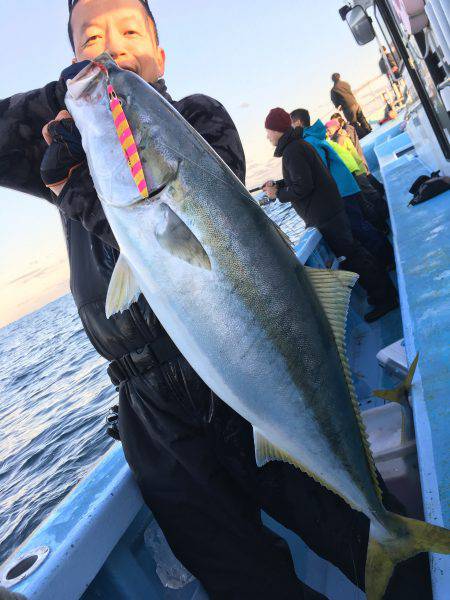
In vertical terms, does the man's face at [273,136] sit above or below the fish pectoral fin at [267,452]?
above

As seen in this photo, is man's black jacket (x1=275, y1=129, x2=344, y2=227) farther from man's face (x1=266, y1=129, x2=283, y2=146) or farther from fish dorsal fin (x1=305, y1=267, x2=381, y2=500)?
fish dorsal fin (x1=305, y1=267, x2=381, y2=500)

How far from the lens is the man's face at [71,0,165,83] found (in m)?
2.00

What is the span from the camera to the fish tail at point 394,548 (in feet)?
5.44

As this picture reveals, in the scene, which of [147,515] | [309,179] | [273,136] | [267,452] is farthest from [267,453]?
[273,136]

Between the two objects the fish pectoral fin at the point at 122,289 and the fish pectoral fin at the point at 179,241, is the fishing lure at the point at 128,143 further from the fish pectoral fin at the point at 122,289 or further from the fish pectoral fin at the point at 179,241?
the fish pectoral fin at the point at 122,289

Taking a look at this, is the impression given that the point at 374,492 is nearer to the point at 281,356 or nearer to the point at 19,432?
the point at 281,356

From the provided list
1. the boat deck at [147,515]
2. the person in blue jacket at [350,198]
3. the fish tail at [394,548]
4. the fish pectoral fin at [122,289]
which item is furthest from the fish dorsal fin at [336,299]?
the person in blue jacket at [350,198]

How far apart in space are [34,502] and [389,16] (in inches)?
393

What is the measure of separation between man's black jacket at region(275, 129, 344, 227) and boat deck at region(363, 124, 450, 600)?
123 cm

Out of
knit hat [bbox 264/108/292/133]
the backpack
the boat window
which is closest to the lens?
the backpack

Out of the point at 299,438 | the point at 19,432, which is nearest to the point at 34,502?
the point at 19,432

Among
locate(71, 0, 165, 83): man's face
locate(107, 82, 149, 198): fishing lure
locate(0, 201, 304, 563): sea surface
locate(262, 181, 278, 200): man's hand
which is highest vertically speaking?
locate(71, 0, 165, 83): man's face

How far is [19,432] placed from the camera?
13.8 m

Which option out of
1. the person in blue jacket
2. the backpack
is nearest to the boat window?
the backpack
